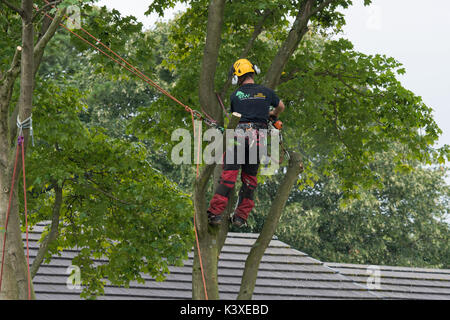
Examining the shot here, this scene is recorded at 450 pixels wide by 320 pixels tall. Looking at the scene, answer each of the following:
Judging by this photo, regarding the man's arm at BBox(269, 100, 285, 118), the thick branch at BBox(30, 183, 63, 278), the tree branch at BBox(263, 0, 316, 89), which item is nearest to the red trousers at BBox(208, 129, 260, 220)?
the man's arm at BBox(269, 100, 285, 118)

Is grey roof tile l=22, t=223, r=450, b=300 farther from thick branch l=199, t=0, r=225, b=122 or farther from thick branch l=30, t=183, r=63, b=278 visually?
thick branch l=199, t=0, r=225, b=122

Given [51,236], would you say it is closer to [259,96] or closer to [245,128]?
[245,128]

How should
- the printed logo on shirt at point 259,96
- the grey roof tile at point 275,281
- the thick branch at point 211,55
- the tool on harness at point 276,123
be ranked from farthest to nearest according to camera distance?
the grey roof tile at point 275,281 < the thick branch at point 211,55 < the tool on harness at point 276,123 < the printed logo on shirt at point 259,96

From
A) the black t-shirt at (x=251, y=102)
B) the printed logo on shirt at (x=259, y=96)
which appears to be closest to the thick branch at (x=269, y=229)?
the black t-shirt at (x=251, y=102)

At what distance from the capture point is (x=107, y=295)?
11.8 meters

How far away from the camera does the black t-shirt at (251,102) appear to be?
25.4 feet

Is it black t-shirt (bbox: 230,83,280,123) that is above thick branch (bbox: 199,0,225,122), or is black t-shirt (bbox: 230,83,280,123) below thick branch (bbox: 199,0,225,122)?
below

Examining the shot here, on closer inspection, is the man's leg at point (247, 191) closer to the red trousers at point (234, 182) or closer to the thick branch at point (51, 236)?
the red trousers at point (234, 182)

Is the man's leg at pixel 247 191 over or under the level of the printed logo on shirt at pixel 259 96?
under

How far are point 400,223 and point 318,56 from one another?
19.3 m

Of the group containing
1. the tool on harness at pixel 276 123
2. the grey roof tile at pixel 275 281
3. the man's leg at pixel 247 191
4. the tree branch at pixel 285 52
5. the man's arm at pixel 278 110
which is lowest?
the grey roof tile at pixel 275 281

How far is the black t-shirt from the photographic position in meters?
7.74

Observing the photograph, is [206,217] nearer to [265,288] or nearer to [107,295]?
[107,295]
